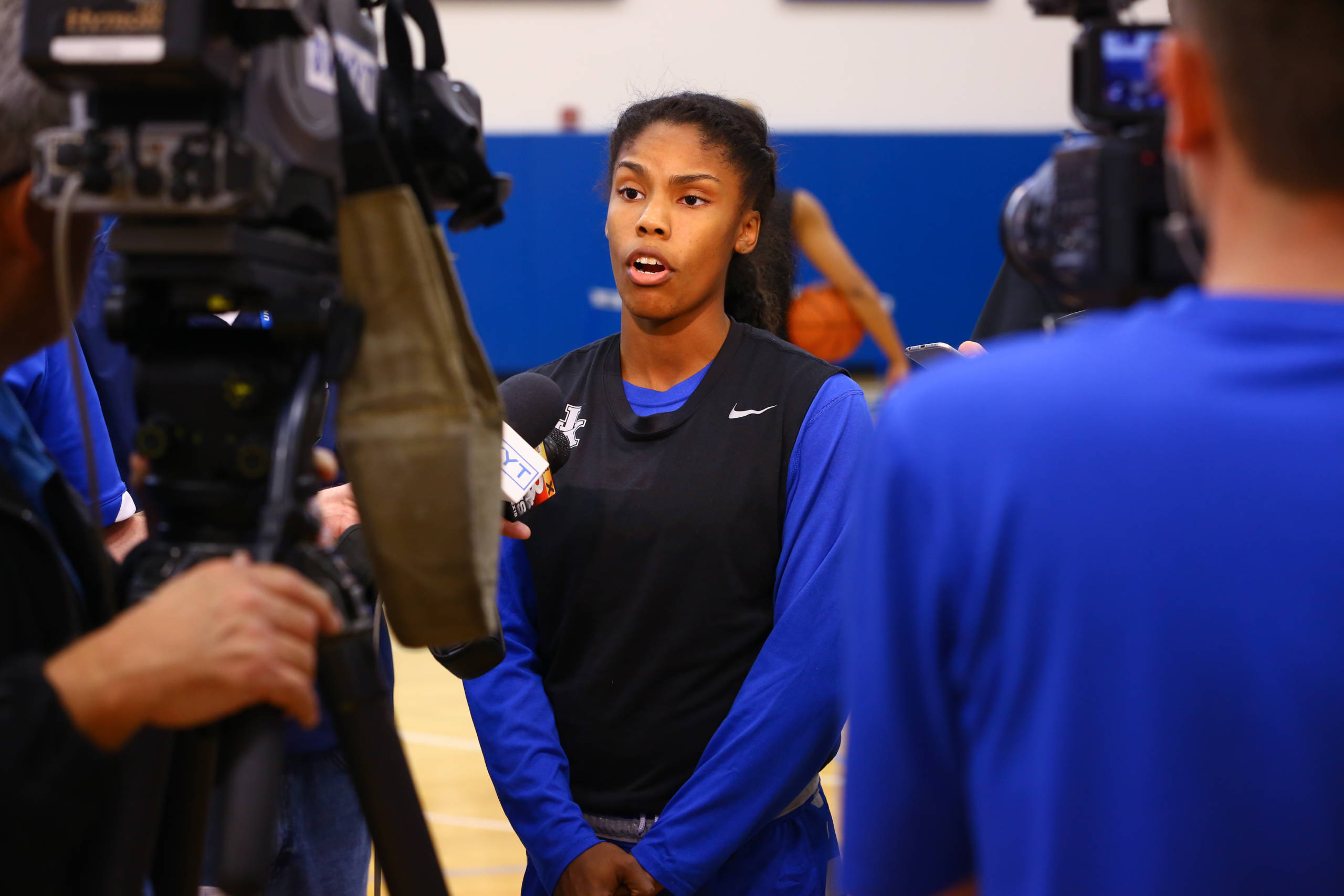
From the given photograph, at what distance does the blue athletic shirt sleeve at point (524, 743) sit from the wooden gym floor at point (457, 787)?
1.00m

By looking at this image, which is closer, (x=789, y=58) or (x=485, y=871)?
(x=485, y=871)

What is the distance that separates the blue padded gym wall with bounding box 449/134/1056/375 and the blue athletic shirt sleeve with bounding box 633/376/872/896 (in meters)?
5.67

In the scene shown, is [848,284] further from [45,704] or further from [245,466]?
[45,704]

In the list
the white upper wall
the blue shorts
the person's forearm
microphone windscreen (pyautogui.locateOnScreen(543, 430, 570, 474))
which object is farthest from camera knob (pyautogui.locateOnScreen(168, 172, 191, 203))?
the white upper wall

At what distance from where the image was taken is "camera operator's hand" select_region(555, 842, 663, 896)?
1503mm

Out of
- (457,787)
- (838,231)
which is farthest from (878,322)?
(838,231)

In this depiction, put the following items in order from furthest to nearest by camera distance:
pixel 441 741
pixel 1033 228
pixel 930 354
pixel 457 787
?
pixel 441 741 < pixel 457 787 < pixel 930 354 < pixel 1033 228

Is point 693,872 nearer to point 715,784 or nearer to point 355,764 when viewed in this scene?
point 715,784

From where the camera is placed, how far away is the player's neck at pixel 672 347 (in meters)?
1.73

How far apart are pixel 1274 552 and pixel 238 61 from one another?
67 cm

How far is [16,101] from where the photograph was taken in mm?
872

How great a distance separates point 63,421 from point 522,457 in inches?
33.2

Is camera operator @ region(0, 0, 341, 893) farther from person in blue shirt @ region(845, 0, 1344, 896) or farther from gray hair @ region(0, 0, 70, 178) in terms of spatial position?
person in blue shirt @ region(845, 0, 1344, 896)

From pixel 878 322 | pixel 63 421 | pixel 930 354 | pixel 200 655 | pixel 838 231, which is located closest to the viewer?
pixel 200 655
